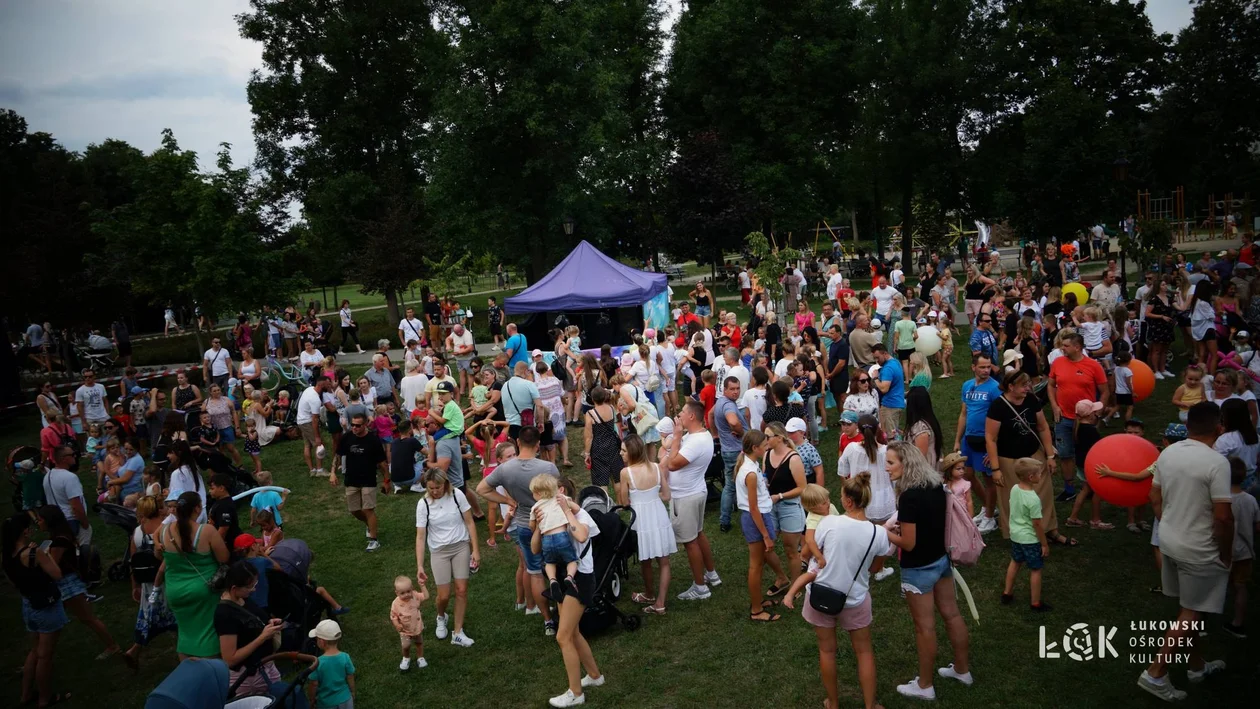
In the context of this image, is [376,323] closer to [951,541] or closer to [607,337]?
[607,337]

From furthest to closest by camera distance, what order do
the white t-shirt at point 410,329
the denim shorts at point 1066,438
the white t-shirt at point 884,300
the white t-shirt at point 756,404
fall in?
1. the white t-shirt at point 410,329
2. the white t-shirt at point 884,300
3. the white t-shirt at point 756,404
4. the denim shorts at point 1066,438

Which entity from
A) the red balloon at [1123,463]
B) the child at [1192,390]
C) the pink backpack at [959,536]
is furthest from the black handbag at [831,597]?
the child at [1192,390]

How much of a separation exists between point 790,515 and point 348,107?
96.1ft

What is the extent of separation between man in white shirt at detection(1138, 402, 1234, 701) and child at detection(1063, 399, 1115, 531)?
273 centimetres

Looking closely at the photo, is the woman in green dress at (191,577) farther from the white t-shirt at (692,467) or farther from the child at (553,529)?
the white t-shirt at (692,467)

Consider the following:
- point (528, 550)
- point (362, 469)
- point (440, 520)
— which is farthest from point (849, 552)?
point (362, 469)

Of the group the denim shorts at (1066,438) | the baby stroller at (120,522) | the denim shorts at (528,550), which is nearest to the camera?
the denim shorts at (528,550)

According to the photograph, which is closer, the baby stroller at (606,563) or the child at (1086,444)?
the baby stroller at (606,563)

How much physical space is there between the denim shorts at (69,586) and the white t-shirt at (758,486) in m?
5.88

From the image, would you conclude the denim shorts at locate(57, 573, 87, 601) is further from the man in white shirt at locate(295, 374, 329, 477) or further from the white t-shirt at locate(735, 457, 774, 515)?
the white t-shirt at locate(735, 457, 774, 515)

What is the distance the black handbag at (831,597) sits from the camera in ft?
16.3

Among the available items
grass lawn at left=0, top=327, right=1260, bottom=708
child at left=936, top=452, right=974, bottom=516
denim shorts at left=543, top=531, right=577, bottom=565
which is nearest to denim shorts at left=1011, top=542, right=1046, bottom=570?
grass lawn at left=0, top=327, right=1260, bottom=708

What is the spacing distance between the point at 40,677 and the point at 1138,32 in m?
41.4

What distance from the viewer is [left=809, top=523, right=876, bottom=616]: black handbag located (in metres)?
4.98
